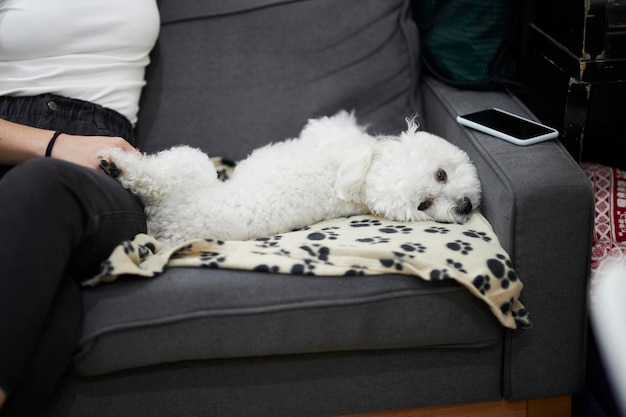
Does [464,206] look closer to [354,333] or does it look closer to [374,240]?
[374,240]

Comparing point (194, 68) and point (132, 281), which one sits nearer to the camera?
point (132, 281)

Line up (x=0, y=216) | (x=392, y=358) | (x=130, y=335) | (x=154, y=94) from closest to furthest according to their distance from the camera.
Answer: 1. (x=0, y=216)
2. (x=130, y=335)
3. (x=392, y=358)
4. (x=154, y=94)

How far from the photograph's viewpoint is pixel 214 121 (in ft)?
6.23

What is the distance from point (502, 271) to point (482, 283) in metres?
0.06

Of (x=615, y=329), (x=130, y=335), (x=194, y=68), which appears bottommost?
(x=130, y=335)

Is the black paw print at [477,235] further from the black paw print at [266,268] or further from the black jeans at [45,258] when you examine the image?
the black jeans at [45,258]

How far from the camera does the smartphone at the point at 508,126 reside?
4.87 feet

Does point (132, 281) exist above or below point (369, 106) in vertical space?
below

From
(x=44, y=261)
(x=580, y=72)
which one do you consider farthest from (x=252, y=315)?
(x=580, y=72)

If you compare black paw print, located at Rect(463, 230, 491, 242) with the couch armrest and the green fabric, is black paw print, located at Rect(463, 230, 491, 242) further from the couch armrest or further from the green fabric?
the green fabric

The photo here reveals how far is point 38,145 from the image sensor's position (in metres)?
1.44

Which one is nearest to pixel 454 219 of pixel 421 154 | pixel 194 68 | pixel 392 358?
pixel 421 154

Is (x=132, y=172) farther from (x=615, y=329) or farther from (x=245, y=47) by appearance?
(x=615, y=329)

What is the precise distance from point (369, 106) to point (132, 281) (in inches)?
39.6
